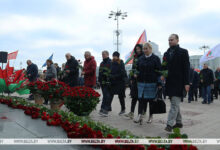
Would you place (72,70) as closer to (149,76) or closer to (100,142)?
(149,76)

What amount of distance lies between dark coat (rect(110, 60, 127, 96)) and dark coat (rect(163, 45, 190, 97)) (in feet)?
7.88

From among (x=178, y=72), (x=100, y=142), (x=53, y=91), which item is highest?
(x=178, y=72)

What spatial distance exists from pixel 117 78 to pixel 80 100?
1667mm

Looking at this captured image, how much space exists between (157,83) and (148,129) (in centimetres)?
111

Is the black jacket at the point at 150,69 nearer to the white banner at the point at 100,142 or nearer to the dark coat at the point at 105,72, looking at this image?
the dark coat at the point at 105,72

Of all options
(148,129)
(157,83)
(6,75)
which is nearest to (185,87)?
(157,83)

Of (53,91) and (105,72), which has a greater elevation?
(105,72)

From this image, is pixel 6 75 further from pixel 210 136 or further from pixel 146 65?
pixel 210 136

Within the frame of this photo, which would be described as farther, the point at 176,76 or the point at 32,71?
the point at 32,71

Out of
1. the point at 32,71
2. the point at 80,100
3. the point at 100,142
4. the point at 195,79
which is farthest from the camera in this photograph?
the point at 195,79

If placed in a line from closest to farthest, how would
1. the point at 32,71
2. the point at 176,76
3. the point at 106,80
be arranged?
the point at 176,76, the point at 106,80, the point at 32,71

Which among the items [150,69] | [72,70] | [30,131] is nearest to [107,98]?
[72,70]

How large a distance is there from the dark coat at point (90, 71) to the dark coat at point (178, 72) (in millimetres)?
3217

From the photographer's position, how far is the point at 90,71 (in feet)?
24.4
